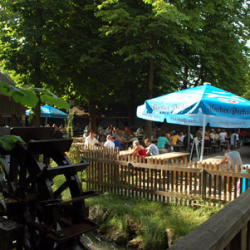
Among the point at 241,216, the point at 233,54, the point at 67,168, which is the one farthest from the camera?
the point at 233,54

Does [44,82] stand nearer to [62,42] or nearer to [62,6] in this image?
[62,42]

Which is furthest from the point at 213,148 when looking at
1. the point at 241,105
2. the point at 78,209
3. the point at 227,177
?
the point at 78,209

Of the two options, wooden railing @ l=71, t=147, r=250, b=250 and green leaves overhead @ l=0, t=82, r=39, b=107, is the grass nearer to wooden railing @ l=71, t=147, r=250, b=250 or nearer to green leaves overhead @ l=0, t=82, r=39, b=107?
wooden railing @ l=71, t=147, r=250, b=250

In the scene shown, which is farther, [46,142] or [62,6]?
[62,6]

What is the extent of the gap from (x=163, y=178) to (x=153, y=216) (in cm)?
104

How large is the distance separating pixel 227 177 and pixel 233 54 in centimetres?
1377

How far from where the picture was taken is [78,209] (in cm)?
554

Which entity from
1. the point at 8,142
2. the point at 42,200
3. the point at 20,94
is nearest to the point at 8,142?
the point at 8,142

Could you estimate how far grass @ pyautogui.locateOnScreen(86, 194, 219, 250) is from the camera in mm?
5906

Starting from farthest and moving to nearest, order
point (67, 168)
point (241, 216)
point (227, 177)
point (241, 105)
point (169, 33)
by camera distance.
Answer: point (169, 33) → point (241, 105) → point (227, 177) → point (67, 168) → point (241, 216)

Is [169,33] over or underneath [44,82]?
over

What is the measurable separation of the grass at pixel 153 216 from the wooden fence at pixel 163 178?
0.26m

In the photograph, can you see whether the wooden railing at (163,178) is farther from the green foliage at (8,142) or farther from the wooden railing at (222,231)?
the green foliage at (8,142)

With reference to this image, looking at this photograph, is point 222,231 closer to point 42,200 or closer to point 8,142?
point 8,142
